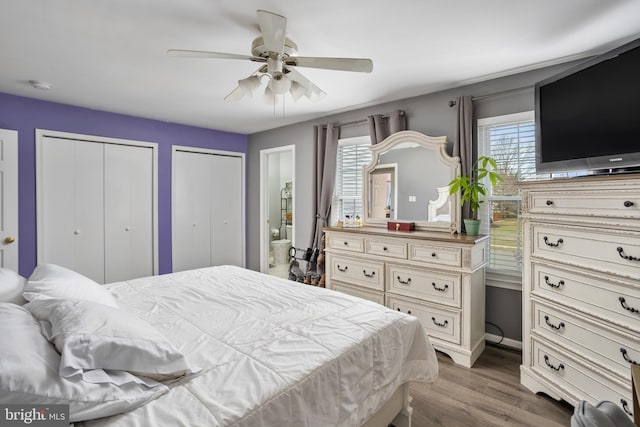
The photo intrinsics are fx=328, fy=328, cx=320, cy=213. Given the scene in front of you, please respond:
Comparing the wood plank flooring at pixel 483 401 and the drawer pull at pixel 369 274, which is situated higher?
the drawer pull at pixel 369 274

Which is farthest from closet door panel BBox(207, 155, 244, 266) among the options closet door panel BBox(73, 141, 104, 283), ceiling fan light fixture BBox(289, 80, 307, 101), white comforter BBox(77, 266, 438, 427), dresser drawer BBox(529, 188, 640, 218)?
dresser drawer BBox(529, 188, 640, 218)

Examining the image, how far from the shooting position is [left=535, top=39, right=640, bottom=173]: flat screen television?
1.78m

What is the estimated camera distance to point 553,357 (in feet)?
6.86

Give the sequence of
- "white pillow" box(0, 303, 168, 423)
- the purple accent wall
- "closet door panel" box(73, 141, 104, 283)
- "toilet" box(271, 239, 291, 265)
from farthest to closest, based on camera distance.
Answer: "toilet" box(271, 239, 291, 265) → "closet door panel" box(73, 141, 104, 283) → the purple accent wall → "white pillow" box(0, 303, 168, 423)

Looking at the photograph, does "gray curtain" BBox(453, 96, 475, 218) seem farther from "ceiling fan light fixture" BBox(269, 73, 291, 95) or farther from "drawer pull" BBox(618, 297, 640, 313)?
"ceiling fan light fixture" BBox(269, 73, 291, 95)

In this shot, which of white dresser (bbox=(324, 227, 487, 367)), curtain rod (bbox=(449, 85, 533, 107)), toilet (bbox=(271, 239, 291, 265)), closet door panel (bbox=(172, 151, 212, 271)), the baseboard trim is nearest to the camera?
white dresser (bbox=(324, 227, 487, 367))

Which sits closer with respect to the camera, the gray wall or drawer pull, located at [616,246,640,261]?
drawer pull, located at [616,246,640,261]

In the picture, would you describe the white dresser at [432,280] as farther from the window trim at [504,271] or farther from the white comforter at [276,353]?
the white comforter at [276,353]

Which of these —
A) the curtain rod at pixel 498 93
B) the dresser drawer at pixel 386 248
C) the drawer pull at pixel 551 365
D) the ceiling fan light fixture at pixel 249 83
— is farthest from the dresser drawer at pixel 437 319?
the ceiling fan light fixture at pixel 249 83

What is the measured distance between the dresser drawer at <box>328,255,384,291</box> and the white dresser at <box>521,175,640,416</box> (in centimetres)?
122

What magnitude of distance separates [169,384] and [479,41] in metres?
2.66

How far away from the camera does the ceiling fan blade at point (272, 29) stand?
1625 millimetres

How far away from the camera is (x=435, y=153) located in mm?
3207

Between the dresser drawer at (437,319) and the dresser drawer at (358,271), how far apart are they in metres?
0.29
